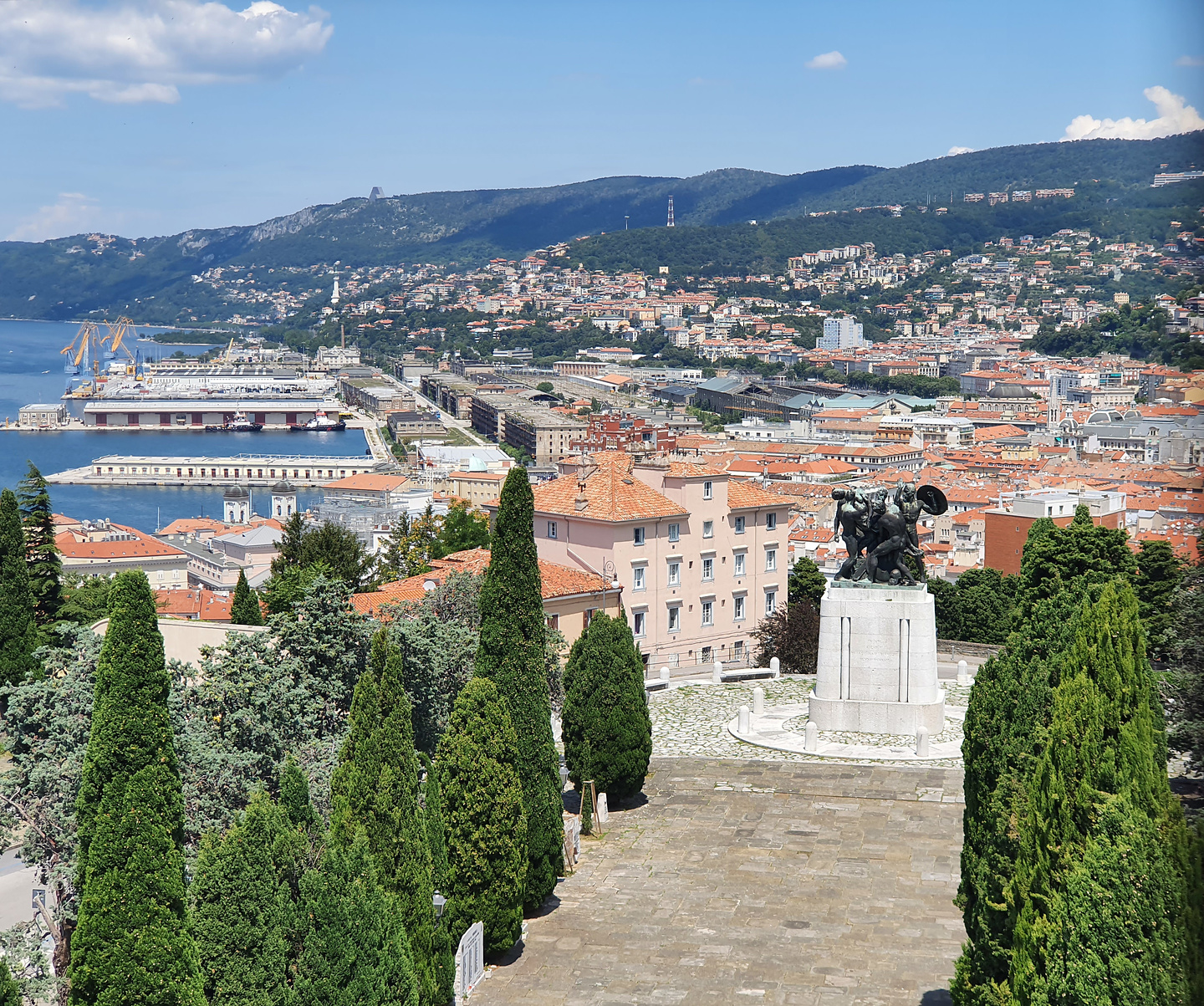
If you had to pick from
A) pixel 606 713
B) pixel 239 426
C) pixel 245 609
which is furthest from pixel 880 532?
pixel 239 426

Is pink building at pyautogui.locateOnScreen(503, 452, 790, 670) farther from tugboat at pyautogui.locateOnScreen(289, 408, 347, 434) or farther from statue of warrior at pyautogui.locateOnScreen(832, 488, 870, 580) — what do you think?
tugboat at pyautogui.locateOnScreen(289, 408, 347, 434)

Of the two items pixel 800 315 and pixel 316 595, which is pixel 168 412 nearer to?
pixel 800 315

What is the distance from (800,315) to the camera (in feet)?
656

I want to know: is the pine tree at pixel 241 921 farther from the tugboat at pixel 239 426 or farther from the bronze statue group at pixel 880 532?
the tugboat at pixel 239 426

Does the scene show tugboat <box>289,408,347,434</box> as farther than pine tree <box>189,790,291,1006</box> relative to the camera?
Yes

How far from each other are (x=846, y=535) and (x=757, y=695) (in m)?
2.62

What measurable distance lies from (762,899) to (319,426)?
126210 millimetres

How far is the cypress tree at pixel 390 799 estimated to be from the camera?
10047 millimetres

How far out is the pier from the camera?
9750 cm

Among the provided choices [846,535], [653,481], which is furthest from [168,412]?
[846,535]

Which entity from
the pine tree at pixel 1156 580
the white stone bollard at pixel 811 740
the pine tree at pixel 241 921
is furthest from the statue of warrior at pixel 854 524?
the pine tree at pixel 241 921

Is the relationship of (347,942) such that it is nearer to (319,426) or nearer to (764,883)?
(764,883)

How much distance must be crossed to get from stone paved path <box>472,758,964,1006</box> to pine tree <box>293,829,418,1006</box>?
1610 mm

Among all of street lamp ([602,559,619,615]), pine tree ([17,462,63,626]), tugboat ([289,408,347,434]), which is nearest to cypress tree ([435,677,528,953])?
street lamp ([602,559,619,615])
